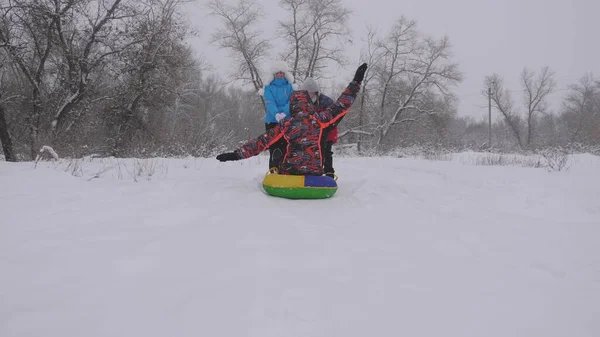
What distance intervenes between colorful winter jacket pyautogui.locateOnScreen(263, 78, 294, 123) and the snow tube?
1.50 metres

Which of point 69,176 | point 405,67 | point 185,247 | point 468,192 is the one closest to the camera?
point 185,247

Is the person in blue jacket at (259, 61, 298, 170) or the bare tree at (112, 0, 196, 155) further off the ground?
the bare tree at (112, 0, 196, 155)

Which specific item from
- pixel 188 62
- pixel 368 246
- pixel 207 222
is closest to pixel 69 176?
pixel 207 222

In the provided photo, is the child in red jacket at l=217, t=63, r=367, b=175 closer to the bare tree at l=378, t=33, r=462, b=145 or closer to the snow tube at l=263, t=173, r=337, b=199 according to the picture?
the snow tube at l=263, t=173, r=337, b=199

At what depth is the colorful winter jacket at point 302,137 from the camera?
14.6 feet

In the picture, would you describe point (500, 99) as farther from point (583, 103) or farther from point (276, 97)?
point (276, 97)

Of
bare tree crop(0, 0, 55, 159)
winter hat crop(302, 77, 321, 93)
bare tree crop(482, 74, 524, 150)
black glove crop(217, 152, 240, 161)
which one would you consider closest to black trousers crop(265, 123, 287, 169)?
black glove crop(217, 152, 240, 161)

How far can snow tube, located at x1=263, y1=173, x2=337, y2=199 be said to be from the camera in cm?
415

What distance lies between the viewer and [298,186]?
416cm

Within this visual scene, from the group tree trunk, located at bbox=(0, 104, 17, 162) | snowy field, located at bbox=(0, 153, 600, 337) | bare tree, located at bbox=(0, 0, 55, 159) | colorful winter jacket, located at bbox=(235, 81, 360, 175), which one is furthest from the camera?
tree trunk, located at bbox=(0, 104, 17, 162)

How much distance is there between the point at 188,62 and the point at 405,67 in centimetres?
1508

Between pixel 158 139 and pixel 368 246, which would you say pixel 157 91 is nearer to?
A: pixel 158 139

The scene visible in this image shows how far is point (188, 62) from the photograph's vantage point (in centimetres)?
1591

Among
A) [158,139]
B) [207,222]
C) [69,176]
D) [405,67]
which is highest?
[405,67]
